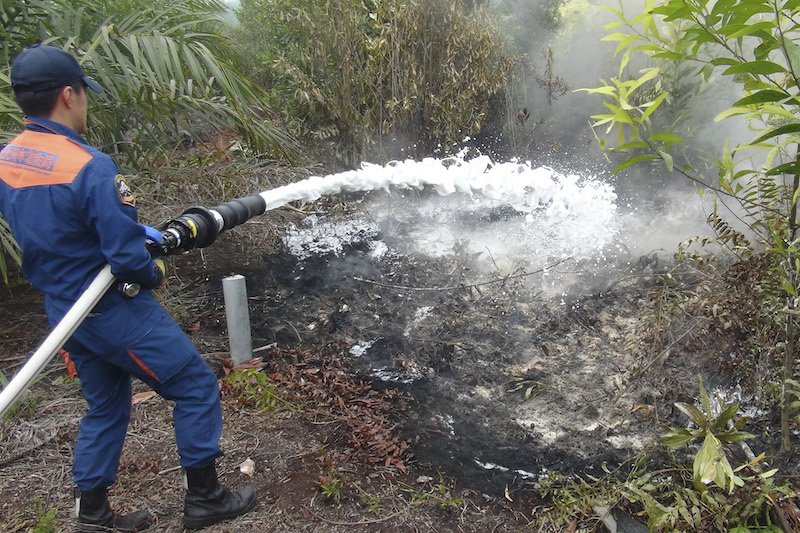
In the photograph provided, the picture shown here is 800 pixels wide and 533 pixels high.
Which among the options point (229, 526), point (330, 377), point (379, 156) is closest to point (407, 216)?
point (379, 156)

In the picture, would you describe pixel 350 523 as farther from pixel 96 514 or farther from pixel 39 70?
pixel 39 70

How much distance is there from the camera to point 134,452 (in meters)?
2.64

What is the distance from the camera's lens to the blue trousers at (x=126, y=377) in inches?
75.5

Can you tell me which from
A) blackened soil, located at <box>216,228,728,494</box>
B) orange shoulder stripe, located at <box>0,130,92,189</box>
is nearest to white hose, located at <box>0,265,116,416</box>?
orange shoulder stripe, located at <box>0,130,92,189</box>

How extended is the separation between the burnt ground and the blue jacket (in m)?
1.13

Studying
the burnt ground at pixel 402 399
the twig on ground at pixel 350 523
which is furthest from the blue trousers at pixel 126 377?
the twig on ground at pixel 350 523

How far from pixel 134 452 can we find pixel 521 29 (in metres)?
6.69

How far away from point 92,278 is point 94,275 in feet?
0.04

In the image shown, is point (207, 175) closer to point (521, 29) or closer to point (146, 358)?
point (146, 358)

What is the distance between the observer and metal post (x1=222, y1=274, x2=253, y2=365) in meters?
3.31

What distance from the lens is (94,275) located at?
1881mm

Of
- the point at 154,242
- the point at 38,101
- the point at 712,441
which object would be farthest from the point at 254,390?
the point at 712,441

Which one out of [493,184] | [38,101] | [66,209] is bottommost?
[493,184]

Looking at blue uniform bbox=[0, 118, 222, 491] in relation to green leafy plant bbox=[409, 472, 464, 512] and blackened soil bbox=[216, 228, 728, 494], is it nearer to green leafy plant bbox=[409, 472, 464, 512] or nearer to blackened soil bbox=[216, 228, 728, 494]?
green leafy plant bbox=[409, 472, 464, 512]
